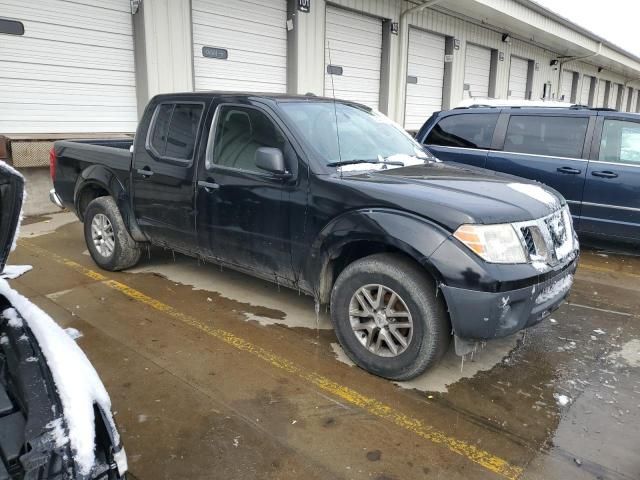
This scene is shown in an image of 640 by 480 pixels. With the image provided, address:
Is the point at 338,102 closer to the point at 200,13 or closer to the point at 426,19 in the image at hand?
the point at 200,13

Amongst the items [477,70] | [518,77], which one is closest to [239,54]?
[477,70]

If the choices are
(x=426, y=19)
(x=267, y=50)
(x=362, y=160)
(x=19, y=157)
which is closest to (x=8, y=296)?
(x=362, y=160)

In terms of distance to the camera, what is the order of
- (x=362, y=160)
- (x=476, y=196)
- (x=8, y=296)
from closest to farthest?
(x=8, y=296) < (x=476, y=196) < (x=362, y=160)

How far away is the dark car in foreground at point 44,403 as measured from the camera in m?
1.44

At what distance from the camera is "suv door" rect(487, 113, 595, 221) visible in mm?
6191

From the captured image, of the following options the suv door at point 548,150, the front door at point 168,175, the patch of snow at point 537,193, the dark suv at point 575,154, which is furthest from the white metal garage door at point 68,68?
the patch of snow at point 537,193

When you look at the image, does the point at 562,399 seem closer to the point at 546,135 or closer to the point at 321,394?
the point at 321,394

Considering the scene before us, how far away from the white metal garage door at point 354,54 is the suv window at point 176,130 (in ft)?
26.3

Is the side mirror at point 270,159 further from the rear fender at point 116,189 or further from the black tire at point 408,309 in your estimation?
the rear fender at point 116,189

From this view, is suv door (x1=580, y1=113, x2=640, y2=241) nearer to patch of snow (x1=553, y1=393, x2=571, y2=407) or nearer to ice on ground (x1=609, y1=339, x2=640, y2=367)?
ice on ground (x1=609, y1=339, x2=640, y2=367)

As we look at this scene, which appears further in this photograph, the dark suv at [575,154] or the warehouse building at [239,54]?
the warehouse building at [239,54]

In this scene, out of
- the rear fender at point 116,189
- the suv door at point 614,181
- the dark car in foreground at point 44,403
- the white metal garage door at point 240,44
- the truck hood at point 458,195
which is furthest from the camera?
Answer: the white metal garage door at point 240,44

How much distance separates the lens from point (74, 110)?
28.2 ft

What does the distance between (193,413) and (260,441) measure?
475 millimetres
